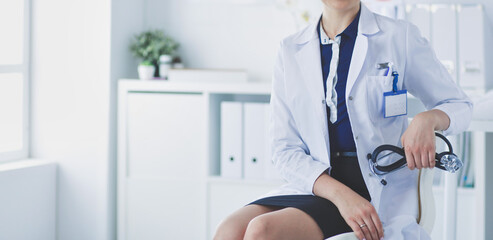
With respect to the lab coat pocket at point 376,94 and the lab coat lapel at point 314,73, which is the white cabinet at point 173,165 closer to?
the lab coat lapel at point 314,73

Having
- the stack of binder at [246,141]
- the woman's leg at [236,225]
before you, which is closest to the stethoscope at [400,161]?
the woman's leg at [236,225]

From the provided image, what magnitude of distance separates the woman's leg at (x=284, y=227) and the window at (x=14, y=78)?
1.83 metres

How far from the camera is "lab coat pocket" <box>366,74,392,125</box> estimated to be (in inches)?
59.8

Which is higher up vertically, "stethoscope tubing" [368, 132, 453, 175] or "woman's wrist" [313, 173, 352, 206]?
"stethoscope tubing" [368, 132, 453, 175]

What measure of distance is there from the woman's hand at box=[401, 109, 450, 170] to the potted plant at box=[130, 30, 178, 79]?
1799 millimetres

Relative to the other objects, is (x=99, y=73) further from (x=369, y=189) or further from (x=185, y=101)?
(x=369, y=189)

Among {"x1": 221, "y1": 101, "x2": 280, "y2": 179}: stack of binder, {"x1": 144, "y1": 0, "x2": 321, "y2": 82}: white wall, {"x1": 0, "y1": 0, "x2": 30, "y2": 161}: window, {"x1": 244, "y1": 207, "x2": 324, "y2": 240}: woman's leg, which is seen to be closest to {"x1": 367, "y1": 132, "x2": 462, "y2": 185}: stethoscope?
{"x1": 244, "y1": 207, "x2": 324, "y2": 240}: woman's leg

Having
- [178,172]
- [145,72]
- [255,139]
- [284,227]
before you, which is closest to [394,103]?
[284,227]

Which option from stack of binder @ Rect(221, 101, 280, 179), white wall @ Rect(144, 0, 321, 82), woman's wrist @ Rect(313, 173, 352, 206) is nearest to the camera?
woman's wrist @ Rect(313, 173, 352, 206)

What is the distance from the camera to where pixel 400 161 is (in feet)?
4.66

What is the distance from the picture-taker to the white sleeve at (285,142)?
5.19 ft

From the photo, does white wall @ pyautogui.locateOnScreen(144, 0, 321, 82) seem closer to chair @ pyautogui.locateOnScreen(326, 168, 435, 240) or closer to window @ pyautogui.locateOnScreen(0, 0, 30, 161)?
window @ pyautogui.locateOnScreen(0, 0, 30, 161)

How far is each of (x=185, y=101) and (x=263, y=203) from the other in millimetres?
1311

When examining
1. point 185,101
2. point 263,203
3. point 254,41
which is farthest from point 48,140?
point 263,203
